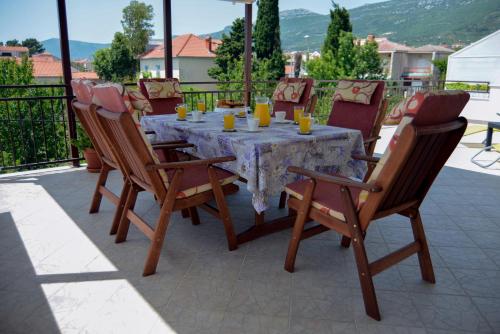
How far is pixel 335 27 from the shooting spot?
2186 centimetres

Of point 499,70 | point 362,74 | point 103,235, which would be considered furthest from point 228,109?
point 362,74

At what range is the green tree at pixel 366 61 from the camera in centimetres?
2200

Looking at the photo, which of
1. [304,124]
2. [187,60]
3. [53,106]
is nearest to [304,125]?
[304,124]

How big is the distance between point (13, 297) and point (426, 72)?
53.2 m

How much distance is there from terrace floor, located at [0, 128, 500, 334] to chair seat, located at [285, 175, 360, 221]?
44 cm

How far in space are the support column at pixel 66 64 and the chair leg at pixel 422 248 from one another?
3.86m

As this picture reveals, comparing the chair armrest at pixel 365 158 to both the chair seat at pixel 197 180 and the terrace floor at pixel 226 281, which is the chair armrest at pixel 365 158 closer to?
the terrace floor at pixel 226 281

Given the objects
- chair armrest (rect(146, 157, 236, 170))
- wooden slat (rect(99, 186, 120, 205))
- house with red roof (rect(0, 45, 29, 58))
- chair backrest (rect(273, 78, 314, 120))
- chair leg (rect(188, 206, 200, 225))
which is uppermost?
house with red roof (rect(0, 45, 29, 58))

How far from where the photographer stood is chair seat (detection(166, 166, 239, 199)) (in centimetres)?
222

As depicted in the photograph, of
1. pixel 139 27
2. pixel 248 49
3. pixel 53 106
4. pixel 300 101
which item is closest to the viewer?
pixel 300 101

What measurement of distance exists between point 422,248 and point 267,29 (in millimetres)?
22268

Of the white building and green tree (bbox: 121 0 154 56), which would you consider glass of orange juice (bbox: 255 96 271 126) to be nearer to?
the white building

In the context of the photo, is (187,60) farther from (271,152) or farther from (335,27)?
(271,152)

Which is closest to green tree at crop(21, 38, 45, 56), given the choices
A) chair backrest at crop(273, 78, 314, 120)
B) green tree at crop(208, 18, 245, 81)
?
green tree at crop(208, 18, 245, 81)
